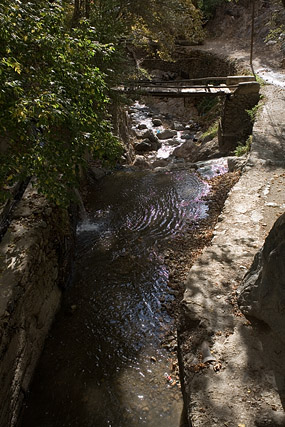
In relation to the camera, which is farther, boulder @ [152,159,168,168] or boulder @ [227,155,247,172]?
boulder @ [152,159,168,168]

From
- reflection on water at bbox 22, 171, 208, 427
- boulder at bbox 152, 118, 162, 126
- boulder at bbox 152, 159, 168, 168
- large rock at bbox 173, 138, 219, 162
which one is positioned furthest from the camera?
boulder at bbox 152, 118, 162, 126

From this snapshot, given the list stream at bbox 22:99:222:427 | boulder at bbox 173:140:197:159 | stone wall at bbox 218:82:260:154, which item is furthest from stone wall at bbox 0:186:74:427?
boulder at bbox 173:140:197:159

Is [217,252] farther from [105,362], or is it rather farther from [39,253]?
[39,253]

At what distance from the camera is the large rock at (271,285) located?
3.12 meters

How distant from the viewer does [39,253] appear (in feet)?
15.7

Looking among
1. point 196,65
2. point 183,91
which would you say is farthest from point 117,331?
point 196,65

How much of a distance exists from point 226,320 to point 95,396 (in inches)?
80.7

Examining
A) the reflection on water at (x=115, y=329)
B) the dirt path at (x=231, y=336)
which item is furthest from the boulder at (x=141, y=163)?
the dirt path at (x=231, y=336)

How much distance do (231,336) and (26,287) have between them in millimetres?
2838

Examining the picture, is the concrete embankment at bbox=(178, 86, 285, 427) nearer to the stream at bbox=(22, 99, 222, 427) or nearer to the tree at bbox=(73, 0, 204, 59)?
the stream at bbox=(22, 99, 222, 427)

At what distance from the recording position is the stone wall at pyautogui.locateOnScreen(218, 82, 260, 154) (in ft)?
37.2

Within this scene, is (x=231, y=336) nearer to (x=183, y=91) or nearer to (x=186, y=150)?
(x=183, y=91)

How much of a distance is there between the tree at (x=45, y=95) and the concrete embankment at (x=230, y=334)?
2429 mm

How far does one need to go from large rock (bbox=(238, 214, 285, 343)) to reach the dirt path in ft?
0.91
